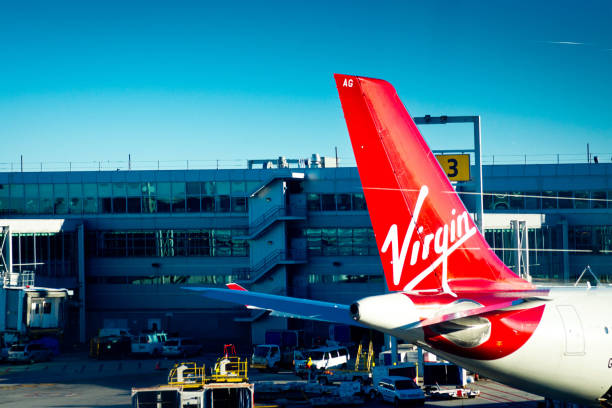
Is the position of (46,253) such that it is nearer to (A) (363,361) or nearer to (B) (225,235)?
(B) (225,235)

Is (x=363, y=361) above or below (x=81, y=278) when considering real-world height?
below

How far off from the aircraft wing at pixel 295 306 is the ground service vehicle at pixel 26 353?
162ft

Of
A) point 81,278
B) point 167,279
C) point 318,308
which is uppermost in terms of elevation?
point 318,308

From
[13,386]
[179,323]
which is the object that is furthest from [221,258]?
[13,386]

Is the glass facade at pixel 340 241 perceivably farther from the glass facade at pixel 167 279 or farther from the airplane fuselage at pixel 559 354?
the airplane fuselage at pixel 559 354

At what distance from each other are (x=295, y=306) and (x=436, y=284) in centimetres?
456

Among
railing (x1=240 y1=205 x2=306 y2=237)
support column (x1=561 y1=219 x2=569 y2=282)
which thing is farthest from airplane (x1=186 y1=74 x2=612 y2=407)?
support column (x1=561 y1=219 x2=569 y2=282)

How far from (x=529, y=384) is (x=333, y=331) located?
169 feet

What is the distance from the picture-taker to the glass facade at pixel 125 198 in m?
82.4

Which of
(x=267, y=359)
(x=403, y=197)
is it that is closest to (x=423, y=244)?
(x=403, y=197)

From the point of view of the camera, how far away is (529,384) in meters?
25.1

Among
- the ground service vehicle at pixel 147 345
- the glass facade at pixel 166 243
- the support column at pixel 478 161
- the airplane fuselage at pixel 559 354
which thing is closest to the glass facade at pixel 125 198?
the glass facade at pixel 166 243

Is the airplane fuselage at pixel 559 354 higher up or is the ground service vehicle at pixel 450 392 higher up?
the airplane fuselage at pixel 559 354

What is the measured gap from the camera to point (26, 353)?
72312 millimetres
